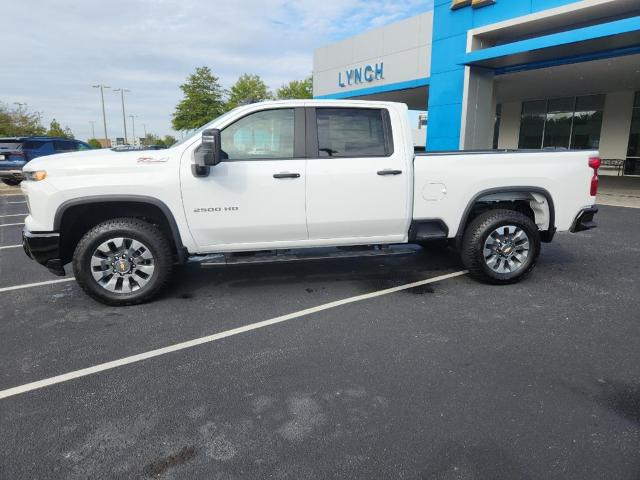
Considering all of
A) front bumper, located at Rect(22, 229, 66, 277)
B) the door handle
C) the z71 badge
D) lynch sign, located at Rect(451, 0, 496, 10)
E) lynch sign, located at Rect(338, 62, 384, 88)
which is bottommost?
front bumper, located at Rect(22, 229, 66, 277)

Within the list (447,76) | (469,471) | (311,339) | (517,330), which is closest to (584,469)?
(469,471)

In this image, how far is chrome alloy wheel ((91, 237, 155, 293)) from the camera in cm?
433

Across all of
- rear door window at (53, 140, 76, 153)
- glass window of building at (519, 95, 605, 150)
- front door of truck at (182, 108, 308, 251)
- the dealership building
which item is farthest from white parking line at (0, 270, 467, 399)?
glass window of building at (519, 95, 605, 150)

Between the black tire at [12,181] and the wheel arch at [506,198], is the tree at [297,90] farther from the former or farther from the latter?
the wheel arch at [506,198]

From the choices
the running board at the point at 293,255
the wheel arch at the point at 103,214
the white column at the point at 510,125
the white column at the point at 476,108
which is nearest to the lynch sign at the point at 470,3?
the white column at the point at 476,108

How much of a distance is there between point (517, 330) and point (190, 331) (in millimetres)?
2885

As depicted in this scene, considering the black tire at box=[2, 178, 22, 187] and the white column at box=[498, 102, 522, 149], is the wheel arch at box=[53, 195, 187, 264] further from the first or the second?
the white column at box=[498, 102, 522, 149]

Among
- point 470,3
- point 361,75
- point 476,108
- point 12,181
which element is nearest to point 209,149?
point 476,108

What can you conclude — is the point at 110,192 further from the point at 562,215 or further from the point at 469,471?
the point at 562,215

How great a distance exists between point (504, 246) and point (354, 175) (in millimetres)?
1962

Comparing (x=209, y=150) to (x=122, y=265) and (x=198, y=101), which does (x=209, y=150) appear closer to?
(x=122, y=265)

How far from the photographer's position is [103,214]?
14.8 feet

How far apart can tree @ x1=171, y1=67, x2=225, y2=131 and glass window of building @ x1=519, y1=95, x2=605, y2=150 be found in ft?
89.4

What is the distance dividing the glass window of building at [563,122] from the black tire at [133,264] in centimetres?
2193
